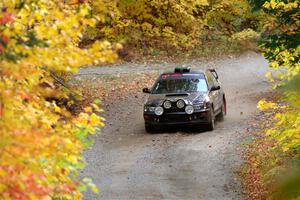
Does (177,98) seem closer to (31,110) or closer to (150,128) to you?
(150,128)

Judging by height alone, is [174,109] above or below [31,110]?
below

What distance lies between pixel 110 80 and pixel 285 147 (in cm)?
1667

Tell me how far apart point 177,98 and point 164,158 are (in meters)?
2.38

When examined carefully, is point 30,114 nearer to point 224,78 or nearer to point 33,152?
point 33,152

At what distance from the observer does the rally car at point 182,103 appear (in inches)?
673

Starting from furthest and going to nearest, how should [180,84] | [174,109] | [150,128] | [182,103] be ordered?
1. [180,84]
2. [150,128]
3. [174,109]
4. [182,103]

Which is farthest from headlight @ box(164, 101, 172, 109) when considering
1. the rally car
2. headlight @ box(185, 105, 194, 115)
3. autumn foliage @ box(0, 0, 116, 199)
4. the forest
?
autumn foliage @ box(0, 0, 116, 199)

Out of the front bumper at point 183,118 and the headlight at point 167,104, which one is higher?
the headlight at point 167,104

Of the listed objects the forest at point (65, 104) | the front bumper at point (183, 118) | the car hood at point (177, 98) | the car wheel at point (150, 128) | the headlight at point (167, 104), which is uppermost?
the forest at point (65, 104)

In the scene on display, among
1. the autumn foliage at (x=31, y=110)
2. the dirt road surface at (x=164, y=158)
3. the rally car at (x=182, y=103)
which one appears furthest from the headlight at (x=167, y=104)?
the autumn foliage at (x=31, y=110)

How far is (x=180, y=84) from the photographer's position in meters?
18.0

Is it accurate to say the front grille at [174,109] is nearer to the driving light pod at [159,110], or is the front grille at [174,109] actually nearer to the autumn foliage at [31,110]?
the driving light pod at [159,110]

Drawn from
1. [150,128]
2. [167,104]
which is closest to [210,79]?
[167,104]

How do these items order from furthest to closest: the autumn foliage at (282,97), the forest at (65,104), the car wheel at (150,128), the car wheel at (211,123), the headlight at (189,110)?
the car wheel at (150,128)
the car wheel at (211,123)
the headlight at (189,110)
the autumn foliage at (282,97)
the forest at (65,104)
